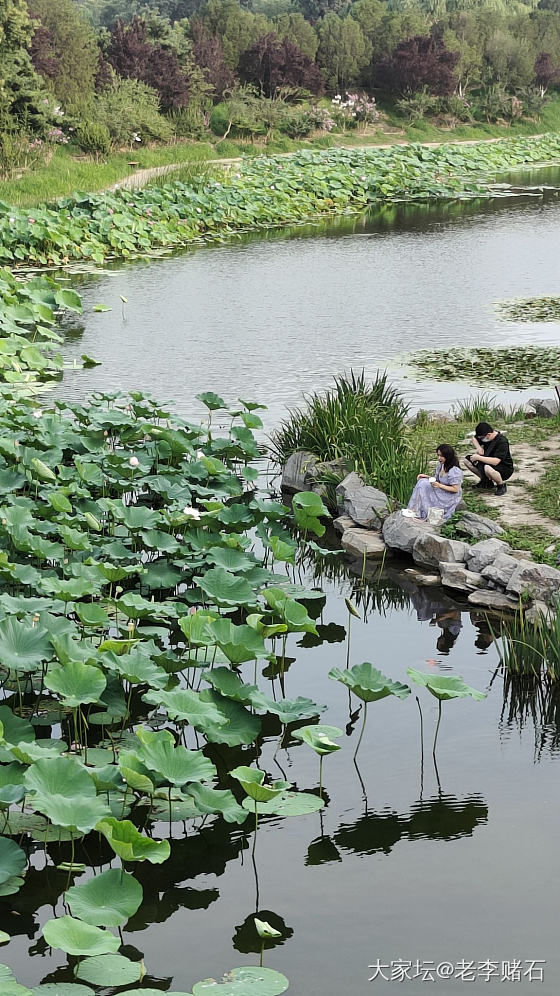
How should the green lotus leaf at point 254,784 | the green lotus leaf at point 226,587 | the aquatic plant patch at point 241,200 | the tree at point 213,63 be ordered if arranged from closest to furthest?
the green lotus leaf at point 254,784
the green lotus leaf at point 226,587
the aquatic plant patch at point 241,200
the tree at point 213,63

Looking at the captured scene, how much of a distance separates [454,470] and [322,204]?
1915 cm

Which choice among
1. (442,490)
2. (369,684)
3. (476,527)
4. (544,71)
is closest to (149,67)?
(544,71)

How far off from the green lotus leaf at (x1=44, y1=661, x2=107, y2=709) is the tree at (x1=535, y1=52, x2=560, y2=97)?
161 feet

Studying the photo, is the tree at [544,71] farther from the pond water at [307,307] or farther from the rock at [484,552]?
the rock at [484,552]

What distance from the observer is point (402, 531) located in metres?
7.21

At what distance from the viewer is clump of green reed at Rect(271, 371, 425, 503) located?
310 inches

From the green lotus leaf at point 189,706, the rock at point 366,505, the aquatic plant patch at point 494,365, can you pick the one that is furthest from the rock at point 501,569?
the aquatic plant patch at point 494,365

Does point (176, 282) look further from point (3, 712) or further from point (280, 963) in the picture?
point (280, 963)

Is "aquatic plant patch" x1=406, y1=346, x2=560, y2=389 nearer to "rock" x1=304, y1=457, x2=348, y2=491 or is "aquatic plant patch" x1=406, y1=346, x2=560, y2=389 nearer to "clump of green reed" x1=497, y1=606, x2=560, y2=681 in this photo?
"rock" x1=304, y1=457, x2=348, y2=491

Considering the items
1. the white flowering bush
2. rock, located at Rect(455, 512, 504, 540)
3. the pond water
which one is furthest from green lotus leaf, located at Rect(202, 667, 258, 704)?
the white flowering bush

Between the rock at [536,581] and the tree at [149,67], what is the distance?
28267 mm

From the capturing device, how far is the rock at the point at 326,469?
820cm

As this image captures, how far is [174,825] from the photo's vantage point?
171 inches

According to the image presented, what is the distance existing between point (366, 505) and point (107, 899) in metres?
4.47
